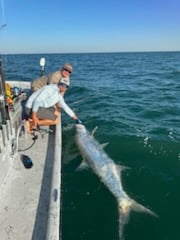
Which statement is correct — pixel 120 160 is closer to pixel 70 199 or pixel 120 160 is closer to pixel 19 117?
pixel 70 199

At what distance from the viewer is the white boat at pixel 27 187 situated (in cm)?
462

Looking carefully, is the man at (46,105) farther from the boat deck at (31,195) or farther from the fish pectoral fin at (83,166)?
the fish pectoral fin at (83,166)

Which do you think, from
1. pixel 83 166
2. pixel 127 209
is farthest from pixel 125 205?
pixel 83 166

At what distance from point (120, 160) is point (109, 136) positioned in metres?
2.06

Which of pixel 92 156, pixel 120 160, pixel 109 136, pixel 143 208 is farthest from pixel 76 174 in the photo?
pixel 109 136

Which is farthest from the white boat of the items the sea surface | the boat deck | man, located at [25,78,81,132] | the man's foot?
the sea surface

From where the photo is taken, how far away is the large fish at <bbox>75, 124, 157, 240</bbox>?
20.1ft

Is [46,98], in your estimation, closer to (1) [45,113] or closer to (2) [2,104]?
(1) [45,113]

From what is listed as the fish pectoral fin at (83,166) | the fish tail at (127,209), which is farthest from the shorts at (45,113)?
the fish tail at (127,209)

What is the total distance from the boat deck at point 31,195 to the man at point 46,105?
84 centimetres

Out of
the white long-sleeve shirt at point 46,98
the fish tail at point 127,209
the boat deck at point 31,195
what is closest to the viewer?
the boat deck at point 31,195

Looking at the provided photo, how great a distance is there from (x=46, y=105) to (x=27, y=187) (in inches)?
107

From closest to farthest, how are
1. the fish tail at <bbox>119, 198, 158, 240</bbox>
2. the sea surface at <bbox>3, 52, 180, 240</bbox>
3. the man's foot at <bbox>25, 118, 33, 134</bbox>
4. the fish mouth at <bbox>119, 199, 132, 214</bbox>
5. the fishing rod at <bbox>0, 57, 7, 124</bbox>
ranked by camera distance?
the fishing rod at <bbox>0, 57, 7, 124</bbox> < the sea surface at <bbox>3, 52, 180, 240</bbox> < the fish tail at <bbox>119, 198, 158, 240</bbox> < the fish mouth at <bbox>119, 199, 132, 214</bbox> < the man's foot at <bbox>25, 118, 33, 134</bbox>

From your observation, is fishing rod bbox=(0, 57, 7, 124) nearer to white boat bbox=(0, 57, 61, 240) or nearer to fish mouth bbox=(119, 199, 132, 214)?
white boat bbox=(0, 57, 61, 240)
